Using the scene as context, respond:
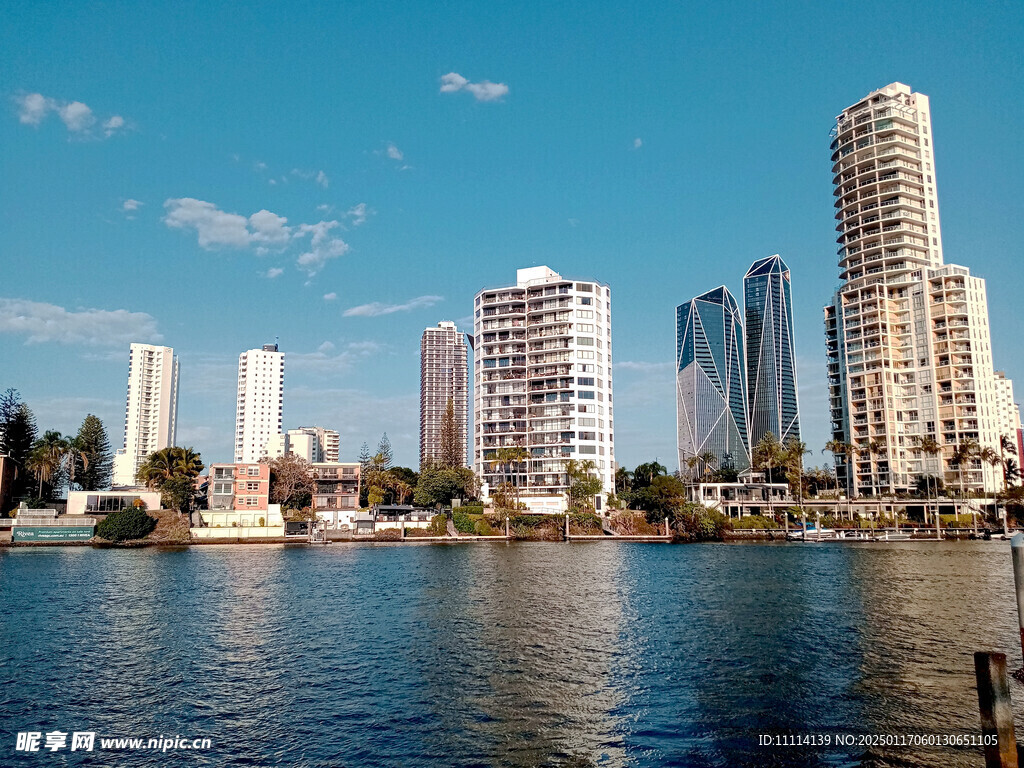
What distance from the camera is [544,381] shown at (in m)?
165

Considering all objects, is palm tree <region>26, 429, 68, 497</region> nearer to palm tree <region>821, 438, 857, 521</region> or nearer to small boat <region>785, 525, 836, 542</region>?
small boat <region>785, 525, 836, 542</region>

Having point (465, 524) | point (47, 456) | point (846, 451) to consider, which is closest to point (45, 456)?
point (47, 456)

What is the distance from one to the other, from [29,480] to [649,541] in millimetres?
128901

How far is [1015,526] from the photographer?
509ft

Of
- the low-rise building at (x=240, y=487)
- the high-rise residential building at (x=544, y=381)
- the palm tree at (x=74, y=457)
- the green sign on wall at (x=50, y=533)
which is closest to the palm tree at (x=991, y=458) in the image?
the high-rise residential building at (x=544, y=381)

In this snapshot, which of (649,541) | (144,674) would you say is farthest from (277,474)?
(144,674)

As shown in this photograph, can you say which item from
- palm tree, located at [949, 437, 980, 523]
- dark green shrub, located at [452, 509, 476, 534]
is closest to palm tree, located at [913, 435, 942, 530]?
palm tree, located at [949, 437, 980, 523]

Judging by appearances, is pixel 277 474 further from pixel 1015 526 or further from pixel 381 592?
pixel 1015 526

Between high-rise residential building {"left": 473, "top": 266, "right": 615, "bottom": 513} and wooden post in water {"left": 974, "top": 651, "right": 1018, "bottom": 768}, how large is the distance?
132356 mm

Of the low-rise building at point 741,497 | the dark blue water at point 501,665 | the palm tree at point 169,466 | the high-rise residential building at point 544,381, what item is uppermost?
the high-rise residential building at point 544,381

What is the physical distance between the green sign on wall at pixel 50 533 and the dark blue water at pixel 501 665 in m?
60.9

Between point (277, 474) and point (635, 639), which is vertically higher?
point (277, 474)

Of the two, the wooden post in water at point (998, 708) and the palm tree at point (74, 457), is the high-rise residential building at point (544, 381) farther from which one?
the wooden post in water at point (998, 708)

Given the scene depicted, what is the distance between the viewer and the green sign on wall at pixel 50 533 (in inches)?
4941
